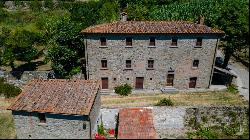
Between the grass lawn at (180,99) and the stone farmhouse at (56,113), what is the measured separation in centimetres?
602

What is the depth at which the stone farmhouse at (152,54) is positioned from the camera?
37125mm

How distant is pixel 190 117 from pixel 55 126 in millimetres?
13767

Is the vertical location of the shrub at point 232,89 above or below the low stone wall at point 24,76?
below

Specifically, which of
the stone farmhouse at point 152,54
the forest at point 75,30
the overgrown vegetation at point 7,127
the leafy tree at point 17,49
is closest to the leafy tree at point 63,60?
the forest at point 75,30

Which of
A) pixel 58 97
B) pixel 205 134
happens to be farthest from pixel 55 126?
pixel 205 134

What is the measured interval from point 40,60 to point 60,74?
12654mm

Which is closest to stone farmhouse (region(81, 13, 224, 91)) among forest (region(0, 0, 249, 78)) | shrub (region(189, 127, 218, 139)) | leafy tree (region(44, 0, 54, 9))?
forest (region(0, 0, 249, 78))

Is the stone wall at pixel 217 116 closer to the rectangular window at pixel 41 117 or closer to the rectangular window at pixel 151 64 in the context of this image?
the rectangular window at pixel 151 64

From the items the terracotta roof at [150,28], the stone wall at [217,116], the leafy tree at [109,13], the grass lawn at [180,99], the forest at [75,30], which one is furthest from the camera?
the leafy tree at [109,13]

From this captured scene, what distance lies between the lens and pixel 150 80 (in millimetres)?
39688

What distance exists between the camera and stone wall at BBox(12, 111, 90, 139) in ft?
92.6

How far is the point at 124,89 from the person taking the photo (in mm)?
39188

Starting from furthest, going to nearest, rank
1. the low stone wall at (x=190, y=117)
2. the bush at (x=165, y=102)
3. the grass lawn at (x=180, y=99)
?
the grass lawn at (x=180, y=99)
the bush at (x=165, y=102)
the low stone wall at (x=190, y=117)

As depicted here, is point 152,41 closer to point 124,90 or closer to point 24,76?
point 124,90
